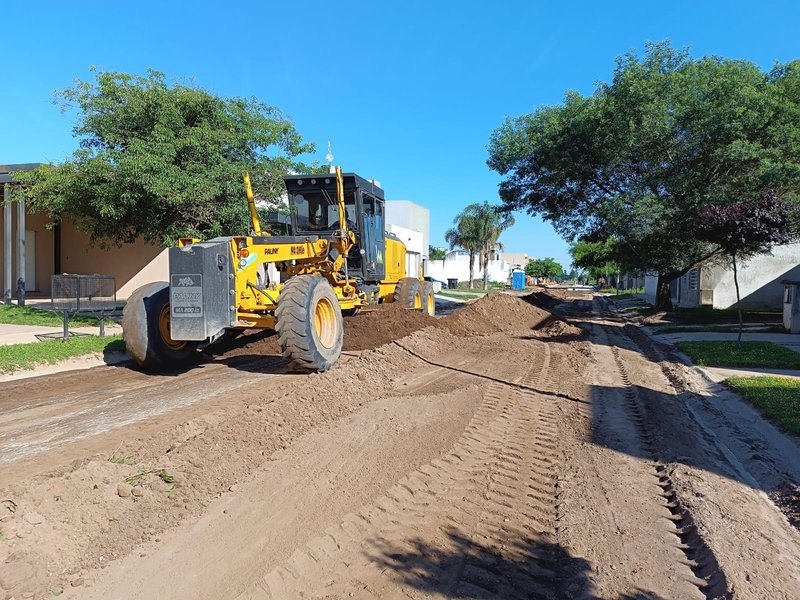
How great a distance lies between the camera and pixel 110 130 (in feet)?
42.2

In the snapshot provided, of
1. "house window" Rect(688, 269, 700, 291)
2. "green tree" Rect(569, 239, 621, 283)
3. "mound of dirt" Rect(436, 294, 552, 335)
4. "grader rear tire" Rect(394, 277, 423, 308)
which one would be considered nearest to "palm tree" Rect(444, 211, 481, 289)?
"green tree" Rect(569, 239, 621, 283)

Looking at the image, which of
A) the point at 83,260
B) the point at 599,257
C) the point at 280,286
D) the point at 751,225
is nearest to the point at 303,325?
the point at 280,286

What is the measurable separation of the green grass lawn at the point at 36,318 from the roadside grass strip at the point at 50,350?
3.66 m

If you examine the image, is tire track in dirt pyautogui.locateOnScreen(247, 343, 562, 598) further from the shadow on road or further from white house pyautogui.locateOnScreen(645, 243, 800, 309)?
A: white house pyautogui.locateOnScreen(645, 243, 800, 309)

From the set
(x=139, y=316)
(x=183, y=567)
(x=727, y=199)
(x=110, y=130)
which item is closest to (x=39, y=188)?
(x=110, y=130)

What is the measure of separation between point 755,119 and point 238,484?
18805 millimetres

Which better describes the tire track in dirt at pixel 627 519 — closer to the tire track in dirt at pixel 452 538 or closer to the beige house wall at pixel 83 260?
the tire track in dirt at pixel 452 538

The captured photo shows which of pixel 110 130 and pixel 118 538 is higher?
pixel 110 130

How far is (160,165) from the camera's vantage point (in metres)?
11.6

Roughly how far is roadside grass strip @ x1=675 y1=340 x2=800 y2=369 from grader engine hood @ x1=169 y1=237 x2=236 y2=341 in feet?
29.2

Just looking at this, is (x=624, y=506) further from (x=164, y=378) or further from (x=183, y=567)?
(x=164, y=378)

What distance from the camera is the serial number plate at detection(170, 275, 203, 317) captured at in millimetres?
7297

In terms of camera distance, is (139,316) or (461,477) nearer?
(461,477)

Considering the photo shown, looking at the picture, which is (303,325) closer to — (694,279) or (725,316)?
(725,316)
